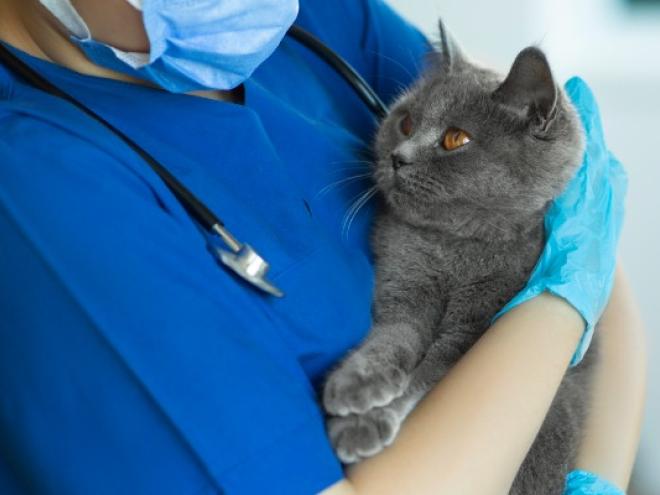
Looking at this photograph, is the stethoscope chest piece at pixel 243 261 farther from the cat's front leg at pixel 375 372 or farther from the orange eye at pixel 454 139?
the orange eye at pixel 454 139

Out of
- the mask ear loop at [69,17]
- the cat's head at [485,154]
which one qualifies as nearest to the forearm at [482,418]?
the cat's head at [485,154]

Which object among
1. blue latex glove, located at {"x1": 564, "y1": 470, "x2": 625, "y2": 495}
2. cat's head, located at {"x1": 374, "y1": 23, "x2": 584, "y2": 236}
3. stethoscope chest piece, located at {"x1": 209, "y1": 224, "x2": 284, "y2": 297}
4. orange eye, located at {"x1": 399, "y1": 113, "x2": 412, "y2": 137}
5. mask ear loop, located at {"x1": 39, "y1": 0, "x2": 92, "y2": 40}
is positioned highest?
mask ear loop, located at {"x1": 39, "y1": 0, "x2": 92, "y2": 40}

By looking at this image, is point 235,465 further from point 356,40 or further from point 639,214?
point 639,214

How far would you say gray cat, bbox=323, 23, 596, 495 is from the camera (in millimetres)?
975

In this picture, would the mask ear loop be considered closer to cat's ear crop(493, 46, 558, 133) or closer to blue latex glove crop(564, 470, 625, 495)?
cat's ear crop(493, 46, 558, 133)

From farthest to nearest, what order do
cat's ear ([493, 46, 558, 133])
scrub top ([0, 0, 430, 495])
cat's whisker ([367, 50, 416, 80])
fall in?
cat's whisker ([367, 50, 416, 80]) → cat's ear ([493, 46, 558, 133]) → scrub top ([0, 0, 430, 495])

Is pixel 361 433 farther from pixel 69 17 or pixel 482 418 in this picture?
pixel 69 17

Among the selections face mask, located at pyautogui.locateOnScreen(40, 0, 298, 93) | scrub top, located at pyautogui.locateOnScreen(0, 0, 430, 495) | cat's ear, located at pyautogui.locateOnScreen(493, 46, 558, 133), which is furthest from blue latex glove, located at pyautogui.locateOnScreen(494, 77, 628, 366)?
face mask, located at pyautogui.locateOnScreen(40, 0, 298, 93)

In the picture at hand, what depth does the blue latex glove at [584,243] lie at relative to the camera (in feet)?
3.27

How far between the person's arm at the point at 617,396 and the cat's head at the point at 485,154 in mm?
366

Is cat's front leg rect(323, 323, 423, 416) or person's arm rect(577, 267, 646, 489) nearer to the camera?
cat's front leg rect(323, 323, 423, 416)

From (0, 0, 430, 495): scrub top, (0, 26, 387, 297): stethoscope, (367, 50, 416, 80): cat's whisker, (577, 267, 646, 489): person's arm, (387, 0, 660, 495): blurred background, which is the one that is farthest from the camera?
(387, 0, 660, 495): blurred background

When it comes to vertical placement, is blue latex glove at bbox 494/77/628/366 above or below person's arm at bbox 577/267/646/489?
above

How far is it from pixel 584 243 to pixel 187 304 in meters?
0.67
